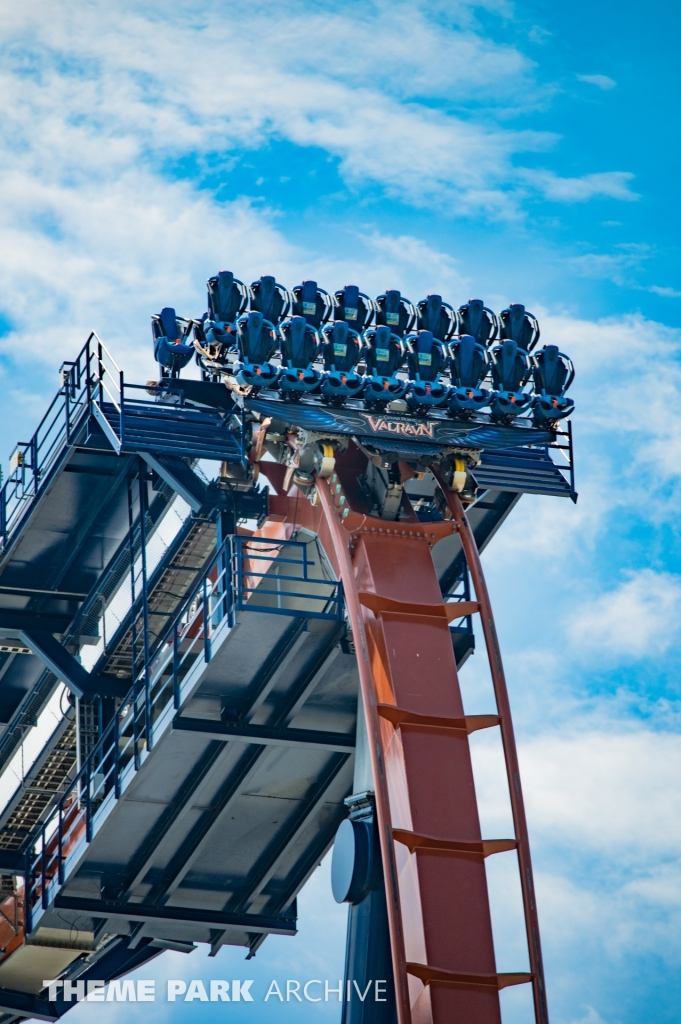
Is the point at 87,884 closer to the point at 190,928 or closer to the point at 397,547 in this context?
the point at 190,928

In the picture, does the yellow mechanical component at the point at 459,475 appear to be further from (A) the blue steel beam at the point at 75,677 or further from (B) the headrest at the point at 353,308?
(A) the blue steel beam at the point at 75,677

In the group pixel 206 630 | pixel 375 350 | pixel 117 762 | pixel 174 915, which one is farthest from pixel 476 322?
pixel 174 915

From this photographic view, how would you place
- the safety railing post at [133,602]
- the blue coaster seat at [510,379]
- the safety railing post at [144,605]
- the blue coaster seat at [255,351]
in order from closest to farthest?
the blue coaster seat at [255,351]
the blue coaster seat at [510,379]
the safety railing post at [144,605]
the safety railing post at [133,602]

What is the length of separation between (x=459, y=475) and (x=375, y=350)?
2.89 meters

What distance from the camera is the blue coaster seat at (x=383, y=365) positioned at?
3622 centimetres

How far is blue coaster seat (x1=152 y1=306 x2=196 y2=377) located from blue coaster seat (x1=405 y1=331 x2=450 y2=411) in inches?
180

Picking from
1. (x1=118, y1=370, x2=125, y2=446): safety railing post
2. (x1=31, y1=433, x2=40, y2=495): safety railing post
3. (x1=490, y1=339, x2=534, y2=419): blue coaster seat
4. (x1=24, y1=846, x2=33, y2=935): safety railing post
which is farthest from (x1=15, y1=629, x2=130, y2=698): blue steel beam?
(x1=490, y1=339, x2=534, y2=419): blue coaster seat

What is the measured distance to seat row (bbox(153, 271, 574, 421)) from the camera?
36188 mm

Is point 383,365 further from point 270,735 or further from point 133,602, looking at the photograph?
point 133,602

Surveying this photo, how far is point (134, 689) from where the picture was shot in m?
40.1

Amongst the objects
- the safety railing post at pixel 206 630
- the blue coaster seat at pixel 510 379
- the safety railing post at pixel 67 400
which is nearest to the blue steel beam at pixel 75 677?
the safety railing post at pixel 67 400

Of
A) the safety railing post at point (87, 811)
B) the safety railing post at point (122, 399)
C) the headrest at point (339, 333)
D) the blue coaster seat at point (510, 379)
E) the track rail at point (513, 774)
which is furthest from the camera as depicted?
the safety railing post at point (87, 811)

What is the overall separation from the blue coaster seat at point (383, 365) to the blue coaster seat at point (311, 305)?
3.53 feet

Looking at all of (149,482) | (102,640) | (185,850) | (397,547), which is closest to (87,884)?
(185,850)
